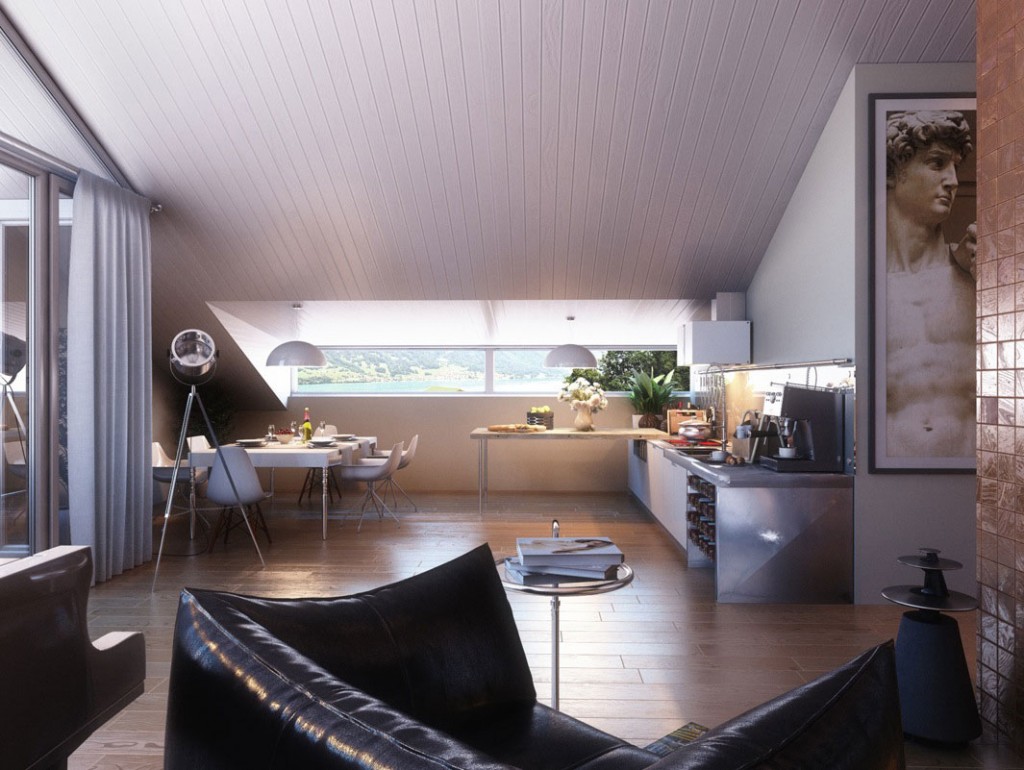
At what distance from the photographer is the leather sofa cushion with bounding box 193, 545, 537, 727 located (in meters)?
1.61

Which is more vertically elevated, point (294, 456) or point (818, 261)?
point (818, 261)

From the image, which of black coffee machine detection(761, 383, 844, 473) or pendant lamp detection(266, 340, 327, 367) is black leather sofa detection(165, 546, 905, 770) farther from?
pendant lamp detection(266, 340, 327, 367)

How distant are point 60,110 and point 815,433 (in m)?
4.88

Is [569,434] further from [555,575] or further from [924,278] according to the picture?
[555,575]

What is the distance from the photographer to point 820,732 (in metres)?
0.91

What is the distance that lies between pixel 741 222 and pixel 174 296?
4.75 meters

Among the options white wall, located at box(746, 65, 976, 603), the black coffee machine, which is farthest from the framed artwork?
the black coffee machine

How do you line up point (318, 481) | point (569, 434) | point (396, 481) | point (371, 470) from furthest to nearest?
point (396, 481) → point (318, 481) → point (569, 434) → point (371, 470)

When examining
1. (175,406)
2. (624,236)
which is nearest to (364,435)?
(175,406)

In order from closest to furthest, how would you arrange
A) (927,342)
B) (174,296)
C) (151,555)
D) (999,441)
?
(999,441) < (927,342) < (151,555) < (174,296)

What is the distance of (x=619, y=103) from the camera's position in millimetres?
4836

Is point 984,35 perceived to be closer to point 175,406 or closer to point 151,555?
point 151,555

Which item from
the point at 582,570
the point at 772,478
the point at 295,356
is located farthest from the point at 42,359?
the point at 772,478

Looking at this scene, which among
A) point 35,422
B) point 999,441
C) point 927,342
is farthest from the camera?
point 35,422
